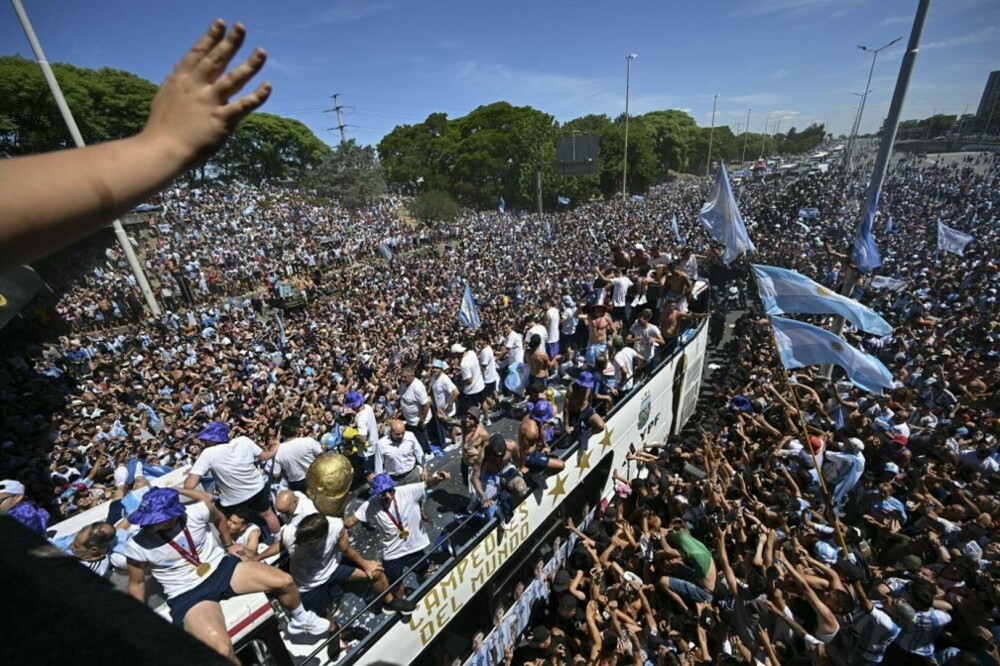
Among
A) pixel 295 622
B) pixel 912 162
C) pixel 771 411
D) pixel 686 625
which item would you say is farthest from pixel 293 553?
pixel 912 162

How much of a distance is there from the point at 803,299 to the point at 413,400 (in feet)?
20.4

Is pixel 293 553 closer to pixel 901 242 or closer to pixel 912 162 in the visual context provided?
pixel 901 242

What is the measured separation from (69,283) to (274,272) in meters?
8.26

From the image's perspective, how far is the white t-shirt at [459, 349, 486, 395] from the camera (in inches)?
319

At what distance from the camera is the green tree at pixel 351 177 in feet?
166

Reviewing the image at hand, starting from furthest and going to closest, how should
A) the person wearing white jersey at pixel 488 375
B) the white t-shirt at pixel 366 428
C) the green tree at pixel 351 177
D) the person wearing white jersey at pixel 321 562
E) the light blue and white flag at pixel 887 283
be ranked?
the green tree at pixel 351 177
the light blue and white flag at pixel 887 283
the person wearing white jersey at pixel 488 375
the white t-shirt at pixel 366 428
the person wearing white jersey at pixel 321 562

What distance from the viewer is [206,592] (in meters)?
3.42

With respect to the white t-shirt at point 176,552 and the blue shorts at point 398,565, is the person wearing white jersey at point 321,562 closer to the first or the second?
the blue shorts at point 398,565

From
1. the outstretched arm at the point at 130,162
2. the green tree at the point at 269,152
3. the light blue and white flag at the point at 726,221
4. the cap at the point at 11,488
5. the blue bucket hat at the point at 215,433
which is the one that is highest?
the green tree at the point at 269,152

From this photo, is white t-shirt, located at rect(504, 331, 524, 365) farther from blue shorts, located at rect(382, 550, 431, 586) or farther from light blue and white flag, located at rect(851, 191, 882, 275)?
light blue and white flag, located at rect(851, 191, 882, 275)

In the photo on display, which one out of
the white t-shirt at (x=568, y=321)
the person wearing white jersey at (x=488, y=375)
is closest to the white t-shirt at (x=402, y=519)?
the person wearing white jersey at (x=488, y=375)

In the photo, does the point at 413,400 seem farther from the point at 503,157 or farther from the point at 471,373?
the point at 503,157

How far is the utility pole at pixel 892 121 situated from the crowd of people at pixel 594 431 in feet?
3.15

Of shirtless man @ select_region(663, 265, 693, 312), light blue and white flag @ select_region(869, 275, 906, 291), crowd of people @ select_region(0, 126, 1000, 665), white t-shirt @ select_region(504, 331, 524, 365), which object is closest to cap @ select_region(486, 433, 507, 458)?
crowd of people @ select_region(0, 126, 1000, 665)
